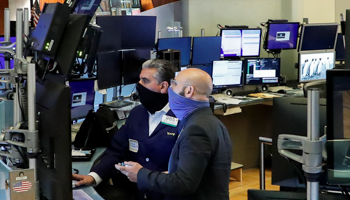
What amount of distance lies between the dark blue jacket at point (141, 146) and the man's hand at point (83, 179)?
0.11 metres

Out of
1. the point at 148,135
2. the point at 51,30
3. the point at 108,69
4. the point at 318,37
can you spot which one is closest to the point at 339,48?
the point at 318,37

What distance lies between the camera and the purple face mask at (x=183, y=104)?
2320 mm

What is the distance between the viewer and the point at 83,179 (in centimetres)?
256

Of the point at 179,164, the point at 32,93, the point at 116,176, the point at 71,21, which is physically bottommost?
the point at 116,176

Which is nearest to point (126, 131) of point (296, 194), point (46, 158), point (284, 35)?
point (46, 158)

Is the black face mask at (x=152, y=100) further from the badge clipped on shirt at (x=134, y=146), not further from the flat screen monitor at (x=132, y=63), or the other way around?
the flat screen monitor at (x=132, y=63)

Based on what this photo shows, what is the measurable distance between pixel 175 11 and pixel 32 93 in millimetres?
4911

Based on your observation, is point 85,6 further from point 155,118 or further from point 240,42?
point 240,42

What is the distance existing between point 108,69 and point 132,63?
34 cm

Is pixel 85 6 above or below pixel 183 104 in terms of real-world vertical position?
above

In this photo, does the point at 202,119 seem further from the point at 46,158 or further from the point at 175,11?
the point at 175,11

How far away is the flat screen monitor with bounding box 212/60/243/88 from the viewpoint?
594 cm

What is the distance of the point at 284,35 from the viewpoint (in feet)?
21.6

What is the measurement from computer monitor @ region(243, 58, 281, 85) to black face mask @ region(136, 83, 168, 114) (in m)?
3.41
